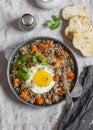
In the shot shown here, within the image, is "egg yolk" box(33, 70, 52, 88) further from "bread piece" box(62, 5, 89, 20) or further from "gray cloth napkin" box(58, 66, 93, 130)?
"bread piece" box(62, 5, 89, 20)

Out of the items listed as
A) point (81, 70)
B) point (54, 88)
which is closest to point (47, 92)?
point (54, 88)

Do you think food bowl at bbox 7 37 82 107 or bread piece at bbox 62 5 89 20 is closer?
food bowl at bbox 7 37 82 107

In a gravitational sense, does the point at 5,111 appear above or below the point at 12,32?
below

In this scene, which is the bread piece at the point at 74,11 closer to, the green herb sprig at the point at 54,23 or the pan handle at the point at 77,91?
the green herb sprig at the point at 54,23

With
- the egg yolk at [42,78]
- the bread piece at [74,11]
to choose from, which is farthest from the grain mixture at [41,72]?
the bread piece at [74,11]

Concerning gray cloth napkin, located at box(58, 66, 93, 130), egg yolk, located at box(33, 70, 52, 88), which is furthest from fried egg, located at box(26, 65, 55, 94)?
gray cloth napkin, located at box(58, 66, 93, 130)

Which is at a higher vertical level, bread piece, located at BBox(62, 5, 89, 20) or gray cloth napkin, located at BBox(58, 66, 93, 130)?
bread piece, located at BBox(62, 5, 89, 20)

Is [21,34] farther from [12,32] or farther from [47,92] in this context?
[47,92]
